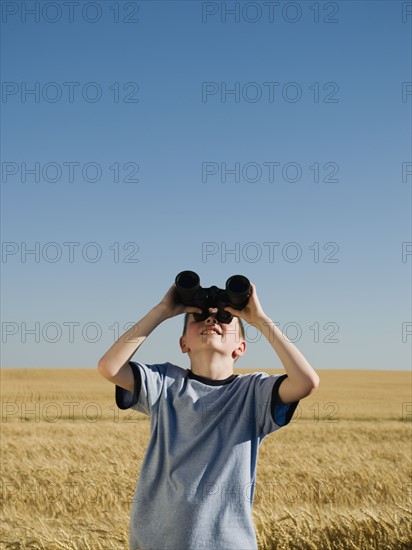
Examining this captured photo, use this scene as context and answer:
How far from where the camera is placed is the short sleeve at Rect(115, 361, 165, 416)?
11.5 ft

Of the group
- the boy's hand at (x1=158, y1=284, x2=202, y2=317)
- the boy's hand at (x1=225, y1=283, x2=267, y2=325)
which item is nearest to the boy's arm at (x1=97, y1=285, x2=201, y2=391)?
the boy's hand at (x1=158, y1=284, x2=202, y2=317)

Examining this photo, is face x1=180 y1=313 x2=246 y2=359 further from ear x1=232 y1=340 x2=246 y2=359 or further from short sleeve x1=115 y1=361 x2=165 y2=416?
short sleeve x1=115 y1=361 x2=165 y2=416

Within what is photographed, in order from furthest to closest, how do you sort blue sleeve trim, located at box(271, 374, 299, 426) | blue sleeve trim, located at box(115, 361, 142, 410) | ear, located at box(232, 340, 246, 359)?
ear, located at box(232, 340, 246, 359), blue sleeve trim, located at box(115, 361, 142, 410), blue sleeve trim, located at box(271, 374, 299, 426)

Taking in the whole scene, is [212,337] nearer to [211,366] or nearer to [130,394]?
[211,366]

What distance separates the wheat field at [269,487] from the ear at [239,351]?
6.39 ft

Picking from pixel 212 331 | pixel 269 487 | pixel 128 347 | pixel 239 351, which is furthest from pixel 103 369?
pixel 269 487

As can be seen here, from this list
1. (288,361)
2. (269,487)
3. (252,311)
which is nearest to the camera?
(288,361)

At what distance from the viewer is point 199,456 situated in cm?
336

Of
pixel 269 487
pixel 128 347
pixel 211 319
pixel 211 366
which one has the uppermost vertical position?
pixel 211 319

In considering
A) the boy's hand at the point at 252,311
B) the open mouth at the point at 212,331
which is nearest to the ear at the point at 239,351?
the open mouth at the point at 212,331

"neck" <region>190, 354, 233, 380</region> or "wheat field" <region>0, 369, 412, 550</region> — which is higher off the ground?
"neck" <region>190, 354, 233, 380</region>

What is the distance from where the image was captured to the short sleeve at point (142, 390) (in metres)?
3.52

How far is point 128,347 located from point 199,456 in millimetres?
586

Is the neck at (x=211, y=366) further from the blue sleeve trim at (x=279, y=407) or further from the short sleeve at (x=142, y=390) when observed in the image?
the blue sleeve trim at (x=279, y=407)
